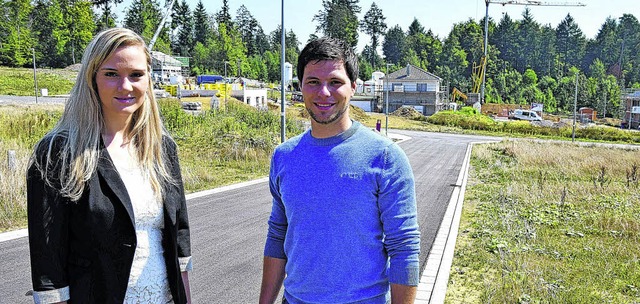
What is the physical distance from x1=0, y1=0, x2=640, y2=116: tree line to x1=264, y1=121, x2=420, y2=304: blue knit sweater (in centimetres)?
7024

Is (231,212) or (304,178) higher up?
(304,178)

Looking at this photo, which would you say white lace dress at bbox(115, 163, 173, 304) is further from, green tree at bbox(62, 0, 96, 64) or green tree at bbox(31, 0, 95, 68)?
green tree at bbox(62, 0, 96, 64)

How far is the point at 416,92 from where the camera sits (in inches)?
2832

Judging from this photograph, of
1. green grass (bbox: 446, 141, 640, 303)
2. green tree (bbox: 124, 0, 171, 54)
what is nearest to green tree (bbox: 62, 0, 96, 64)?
green tree (bbox: 124, 0, 171, 54)

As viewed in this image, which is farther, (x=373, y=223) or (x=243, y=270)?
(x=243, y=270)

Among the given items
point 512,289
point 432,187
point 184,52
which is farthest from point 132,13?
point 512,289

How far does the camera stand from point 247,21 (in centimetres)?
12238

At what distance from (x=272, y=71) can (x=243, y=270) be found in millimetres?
94188

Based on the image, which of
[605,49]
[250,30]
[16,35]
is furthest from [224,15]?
[605,49]

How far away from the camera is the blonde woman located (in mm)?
2039

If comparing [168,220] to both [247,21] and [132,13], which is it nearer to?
[132,13]

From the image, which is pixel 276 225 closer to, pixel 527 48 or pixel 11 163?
pixel 11 163

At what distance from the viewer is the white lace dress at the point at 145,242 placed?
7.44 ft

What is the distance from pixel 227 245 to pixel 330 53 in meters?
5.84
